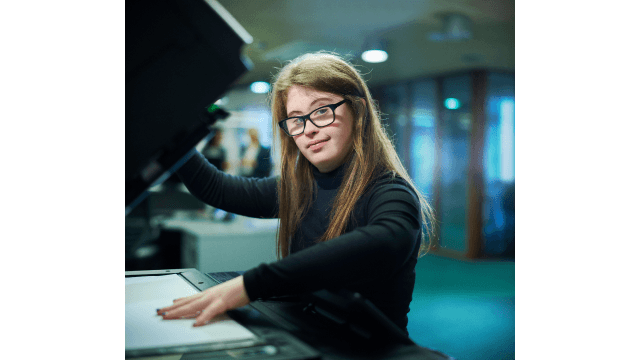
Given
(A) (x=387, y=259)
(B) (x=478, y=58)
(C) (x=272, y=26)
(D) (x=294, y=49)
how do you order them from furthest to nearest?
(B) (x=478, y=58) → (D) (x=294, y=49) → (C) (x=272, y=26) → (A) (x=387, y=259)

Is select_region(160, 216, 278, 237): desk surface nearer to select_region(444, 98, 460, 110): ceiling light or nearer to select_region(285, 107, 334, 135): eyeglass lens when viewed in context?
select_region(285, 107, 334, 135): eyeglass lens

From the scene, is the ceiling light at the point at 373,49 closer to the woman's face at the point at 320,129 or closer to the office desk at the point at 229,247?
the office desk at the point at 229,247

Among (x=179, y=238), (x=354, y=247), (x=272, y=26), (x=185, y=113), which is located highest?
(x=272, y=26)

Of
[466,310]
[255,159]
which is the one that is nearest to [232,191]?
[255,159]

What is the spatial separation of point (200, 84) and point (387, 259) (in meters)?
0.34

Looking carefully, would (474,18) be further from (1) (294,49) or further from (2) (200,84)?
(2) (200,84)

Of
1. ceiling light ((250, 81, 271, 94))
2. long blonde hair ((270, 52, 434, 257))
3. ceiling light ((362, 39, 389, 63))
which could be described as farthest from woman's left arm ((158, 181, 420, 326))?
ceiling light ((362, 39, 389, 63))

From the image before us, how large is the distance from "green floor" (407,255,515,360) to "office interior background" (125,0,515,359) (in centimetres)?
1

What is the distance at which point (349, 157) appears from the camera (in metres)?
0.81

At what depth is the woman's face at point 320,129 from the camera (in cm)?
74

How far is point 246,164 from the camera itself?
2.95 m

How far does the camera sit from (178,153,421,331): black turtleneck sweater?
53 cm

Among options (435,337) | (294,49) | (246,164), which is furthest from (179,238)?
(435,337)

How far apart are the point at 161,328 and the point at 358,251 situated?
275mm
